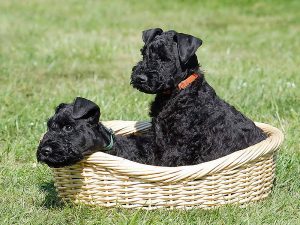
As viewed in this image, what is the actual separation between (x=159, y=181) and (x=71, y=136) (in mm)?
785

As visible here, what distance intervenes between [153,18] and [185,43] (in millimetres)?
10177

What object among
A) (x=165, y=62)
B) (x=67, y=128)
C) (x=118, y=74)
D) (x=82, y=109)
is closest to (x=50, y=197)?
(x=67, y=128)

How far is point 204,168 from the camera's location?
5406 mm

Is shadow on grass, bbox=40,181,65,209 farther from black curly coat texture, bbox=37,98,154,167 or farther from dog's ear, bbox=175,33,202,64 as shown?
dog's ear, bbox=175,33,202,64

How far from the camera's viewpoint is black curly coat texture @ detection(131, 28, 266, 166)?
5.98 metres

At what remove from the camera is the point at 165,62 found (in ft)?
19.6

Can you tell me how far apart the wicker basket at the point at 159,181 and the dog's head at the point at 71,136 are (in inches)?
5.7

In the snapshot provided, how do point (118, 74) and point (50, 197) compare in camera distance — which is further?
point (118, 74)

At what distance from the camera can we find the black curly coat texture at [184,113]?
5980 mm

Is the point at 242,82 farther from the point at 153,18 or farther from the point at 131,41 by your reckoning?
the point at 153,18

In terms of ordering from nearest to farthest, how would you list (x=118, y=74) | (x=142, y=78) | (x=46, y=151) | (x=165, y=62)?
1. (x=46, y=151)
2. (x=142, y=78)
3. (x=165, y=62)
4. (x=118, y=74)

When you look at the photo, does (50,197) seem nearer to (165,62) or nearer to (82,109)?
(82,109)

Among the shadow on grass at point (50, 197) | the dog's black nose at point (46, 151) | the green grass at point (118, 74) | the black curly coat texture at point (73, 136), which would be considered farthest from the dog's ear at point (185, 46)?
the shadow on grass at point (50, 197)

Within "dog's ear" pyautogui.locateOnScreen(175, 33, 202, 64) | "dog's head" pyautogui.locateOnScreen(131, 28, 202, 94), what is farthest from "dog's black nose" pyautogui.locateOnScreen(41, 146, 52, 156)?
"dog's ear" pyautogui.locateOnScreen(175, 33, 202, 64)
